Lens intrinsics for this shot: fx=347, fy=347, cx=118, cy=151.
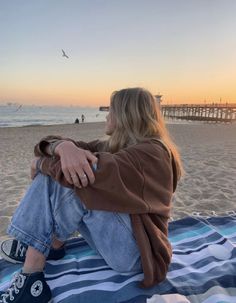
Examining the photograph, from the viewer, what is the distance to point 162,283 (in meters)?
2.05

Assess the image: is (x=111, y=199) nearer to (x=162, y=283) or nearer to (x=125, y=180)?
(x=125, y=180)

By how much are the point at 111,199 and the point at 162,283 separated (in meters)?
0.69

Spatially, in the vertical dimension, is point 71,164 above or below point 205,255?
above

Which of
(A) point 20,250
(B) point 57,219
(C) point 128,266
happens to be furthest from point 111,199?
(A) point 20,250

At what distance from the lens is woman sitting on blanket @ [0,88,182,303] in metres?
1.73

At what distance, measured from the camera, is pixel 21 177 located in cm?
610

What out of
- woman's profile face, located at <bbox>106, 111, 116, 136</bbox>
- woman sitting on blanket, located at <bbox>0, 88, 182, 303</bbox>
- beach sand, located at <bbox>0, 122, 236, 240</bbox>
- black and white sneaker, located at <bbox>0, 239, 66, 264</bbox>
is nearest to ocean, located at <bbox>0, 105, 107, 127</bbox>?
beach sand, located at <bbox>0, 122, 236, 240</bbox>

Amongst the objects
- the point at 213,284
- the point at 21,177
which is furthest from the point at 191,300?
the point at 21,177

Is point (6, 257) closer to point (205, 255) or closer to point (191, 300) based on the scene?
point (191, 300)

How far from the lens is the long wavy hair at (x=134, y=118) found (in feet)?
6.56

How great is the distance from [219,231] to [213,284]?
0.89m

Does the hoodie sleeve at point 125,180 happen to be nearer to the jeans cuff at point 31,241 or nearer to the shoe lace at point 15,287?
the jeans cuff at point 31,241

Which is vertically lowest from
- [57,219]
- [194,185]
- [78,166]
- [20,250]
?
[194,185]

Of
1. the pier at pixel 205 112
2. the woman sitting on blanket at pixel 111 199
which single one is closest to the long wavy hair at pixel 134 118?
the woman sitting on blanket at pixel 111 199
